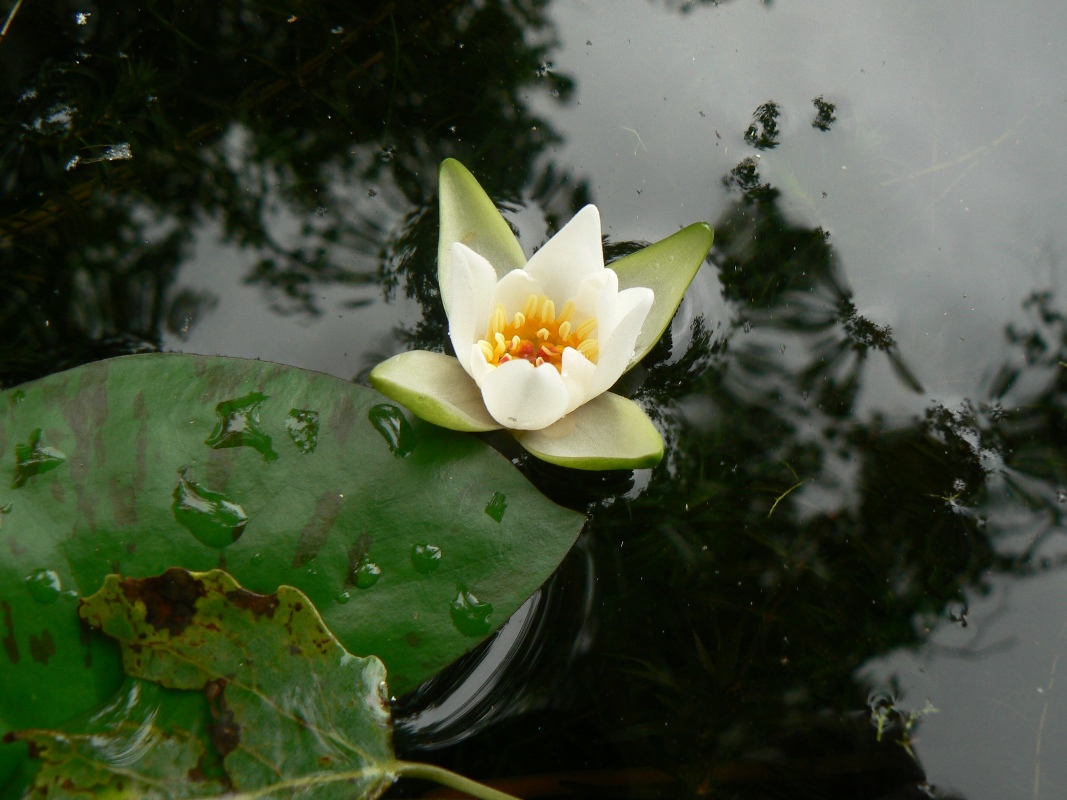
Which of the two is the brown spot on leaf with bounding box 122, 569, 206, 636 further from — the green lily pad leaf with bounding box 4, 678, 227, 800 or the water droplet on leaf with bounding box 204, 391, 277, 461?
the water droplet on leaf with bounding box 204, 391, 277, 461

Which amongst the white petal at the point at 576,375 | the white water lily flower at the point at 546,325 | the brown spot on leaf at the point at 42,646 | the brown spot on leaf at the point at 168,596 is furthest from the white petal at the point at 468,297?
the brown spot on leaf at the point at 42,646


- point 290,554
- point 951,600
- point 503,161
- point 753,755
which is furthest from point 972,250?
point 290,554

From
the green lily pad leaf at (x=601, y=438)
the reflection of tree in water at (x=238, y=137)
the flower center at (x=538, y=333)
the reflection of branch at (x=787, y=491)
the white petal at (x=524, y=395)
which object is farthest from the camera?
the reflection of tree in water at (x=238, y=137)

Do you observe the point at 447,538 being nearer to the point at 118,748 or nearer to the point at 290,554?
the point at 290,554

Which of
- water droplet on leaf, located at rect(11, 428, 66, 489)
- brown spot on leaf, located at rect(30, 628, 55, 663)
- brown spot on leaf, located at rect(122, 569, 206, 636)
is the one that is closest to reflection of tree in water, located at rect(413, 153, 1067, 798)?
brown spot on leaf, located at rect(122, 569, 206, 636)

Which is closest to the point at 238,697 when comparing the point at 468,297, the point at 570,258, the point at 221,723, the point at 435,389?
the point at 221,723

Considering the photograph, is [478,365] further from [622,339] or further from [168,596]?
[168,596]

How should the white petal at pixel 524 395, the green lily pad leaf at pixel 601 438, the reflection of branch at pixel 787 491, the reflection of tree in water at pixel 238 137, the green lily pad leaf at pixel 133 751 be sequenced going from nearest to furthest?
the green lily pad leaf at pixel 133 751 → the white petal at pixel 524 395 → the green lily pad leaf at pixel 601 438 → the reflection of branch at pixel 787 491 → the reflection of tree in water at pixel 238 137

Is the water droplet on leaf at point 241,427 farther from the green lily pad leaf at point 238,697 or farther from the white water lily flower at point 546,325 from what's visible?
the white water lily flower at point 546,325
